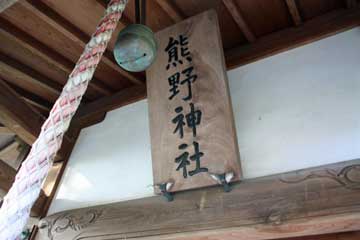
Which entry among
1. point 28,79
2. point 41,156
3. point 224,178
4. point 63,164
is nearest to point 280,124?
point 224,178

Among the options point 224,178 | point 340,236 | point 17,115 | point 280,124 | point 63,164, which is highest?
point 17,115

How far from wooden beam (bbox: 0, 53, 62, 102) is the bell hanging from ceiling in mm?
1436

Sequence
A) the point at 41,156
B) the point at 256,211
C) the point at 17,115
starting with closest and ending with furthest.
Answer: the point at 41,156
the point at 256,211
the point at 17,115

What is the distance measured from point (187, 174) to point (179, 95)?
47cm

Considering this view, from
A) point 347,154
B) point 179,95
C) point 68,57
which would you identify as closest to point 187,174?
point 179,95

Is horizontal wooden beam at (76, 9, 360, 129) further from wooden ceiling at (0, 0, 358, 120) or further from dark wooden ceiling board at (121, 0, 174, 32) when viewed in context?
dark wooden ceiling board at (121, 0, 174, 32)

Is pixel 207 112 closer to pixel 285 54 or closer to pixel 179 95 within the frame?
pixel 179 95

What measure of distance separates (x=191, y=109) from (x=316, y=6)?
111cm

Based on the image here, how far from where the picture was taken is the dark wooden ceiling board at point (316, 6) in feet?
5.77

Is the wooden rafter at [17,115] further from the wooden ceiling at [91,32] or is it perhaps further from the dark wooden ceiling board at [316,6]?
the dark wooden ceiling board at [316,6]

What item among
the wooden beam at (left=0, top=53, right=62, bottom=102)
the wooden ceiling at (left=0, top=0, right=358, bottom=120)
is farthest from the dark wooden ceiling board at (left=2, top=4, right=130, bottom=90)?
the wooden beam at (left=0, top=53, right=62, bottom=102)

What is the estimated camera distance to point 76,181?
7.45 ft

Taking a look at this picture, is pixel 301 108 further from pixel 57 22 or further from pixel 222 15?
pixel 57 22

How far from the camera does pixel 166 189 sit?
4.88 feet
